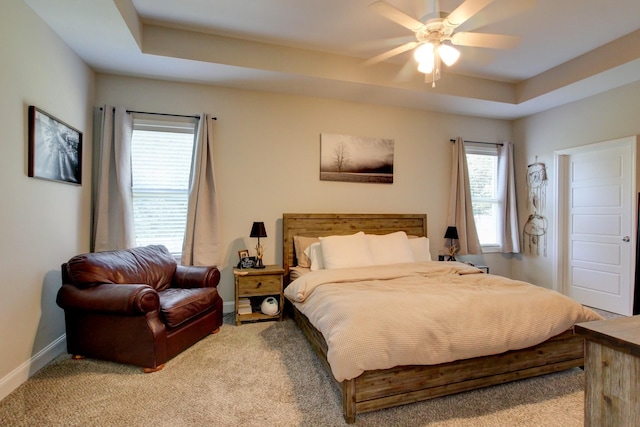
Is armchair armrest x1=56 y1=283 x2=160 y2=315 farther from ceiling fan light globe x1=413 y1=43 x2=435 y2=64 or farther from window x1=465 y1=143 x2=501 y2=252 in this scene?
window x1=465 y1=143 x2=501 y2=252

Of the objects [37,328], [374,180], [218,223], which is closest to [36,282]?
[37,328]

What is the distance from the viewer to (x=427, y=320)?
1.87 metres

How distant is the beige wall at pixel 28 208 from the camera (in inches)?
80.5

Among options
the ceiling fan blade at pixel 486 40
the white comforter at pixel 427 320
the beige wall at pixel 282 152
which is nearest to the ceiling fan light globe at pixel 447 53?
the ceiling fan blade at pixel 486 40

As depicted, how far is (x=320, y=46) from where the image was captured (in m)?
3.28

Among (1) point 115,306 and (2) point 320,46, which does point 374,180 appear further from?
(1) point 115,306

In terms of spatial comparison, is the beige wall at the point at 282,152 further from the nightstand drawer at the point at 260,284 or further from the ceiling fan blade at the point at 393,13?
the ceiling fan blade at the point at 393,13

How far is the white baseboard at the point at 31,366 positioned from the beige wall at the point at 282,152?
4.97 ft

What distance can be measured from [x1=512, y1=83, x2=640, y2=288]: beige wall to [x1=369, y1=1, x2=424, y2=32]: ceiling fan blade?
300 centimetres

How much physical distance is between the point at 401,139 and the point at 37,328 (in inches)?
169

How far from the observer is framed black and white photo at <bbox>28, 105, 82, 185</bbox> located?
2.30 m

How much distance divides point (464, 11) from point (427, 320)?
198cm

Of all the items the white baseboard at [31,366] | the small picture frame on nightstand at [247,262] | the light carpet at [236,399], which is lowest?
the light carpet at [236,399]

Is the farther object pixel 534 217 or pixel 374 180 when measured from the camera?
pixel 534 217
